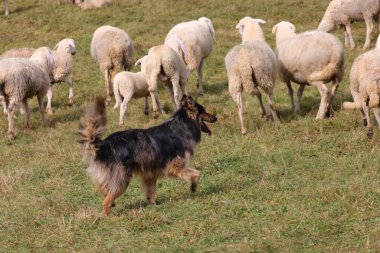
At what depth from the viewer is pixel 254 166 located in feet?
27.6

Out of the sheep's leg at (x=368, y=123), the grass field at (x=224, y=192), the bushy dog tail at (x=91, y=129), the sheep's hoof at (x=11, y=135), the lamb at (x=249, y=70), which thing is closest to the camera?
the grass field at (x=224, y=192)

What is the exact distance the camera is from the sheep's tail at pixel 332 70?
10852 millimetres

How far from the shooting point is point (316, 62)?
1095 cm

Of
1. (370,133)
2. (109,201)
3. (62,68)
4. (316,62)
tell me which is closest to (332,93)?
(316,62)

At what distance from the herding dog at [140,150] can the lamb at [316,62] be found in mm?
3878

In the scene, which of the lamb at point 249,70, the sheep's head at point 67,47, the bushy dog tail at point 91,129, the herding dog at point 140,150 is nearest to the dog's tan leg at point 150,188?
the herding dog at point 140,150

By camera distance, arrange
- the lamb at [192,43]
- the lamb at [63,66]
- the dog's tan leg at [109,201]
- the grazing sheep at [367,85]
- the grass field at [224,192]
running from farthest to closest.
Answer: the lamb at [63,66] < the lamb at [192,43] < the grazing sheep at [367,85] < the dog's tan leg at [109,201] < the grass field at [224,192]

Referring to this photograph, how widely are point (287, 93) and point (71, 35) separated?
936cm

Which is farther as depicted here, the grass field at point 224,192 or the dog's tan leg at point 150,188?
the dog's tan leg at point 150,188

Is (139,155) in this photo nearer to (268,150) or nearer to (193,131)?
(193,131)

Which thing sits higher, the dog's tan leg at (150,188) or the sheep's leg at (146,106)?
the dog's tan leg at (150,188)

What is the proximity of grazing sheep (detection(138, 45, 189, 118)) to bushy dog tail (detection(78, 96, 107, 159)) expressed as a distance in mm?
5424

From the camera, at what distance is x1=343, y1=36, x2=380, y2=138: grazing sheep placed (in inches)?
360

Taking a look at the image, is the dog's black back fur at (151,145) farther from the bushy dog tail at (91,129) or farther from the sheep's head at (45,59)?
the sheep's head at (45,59)
